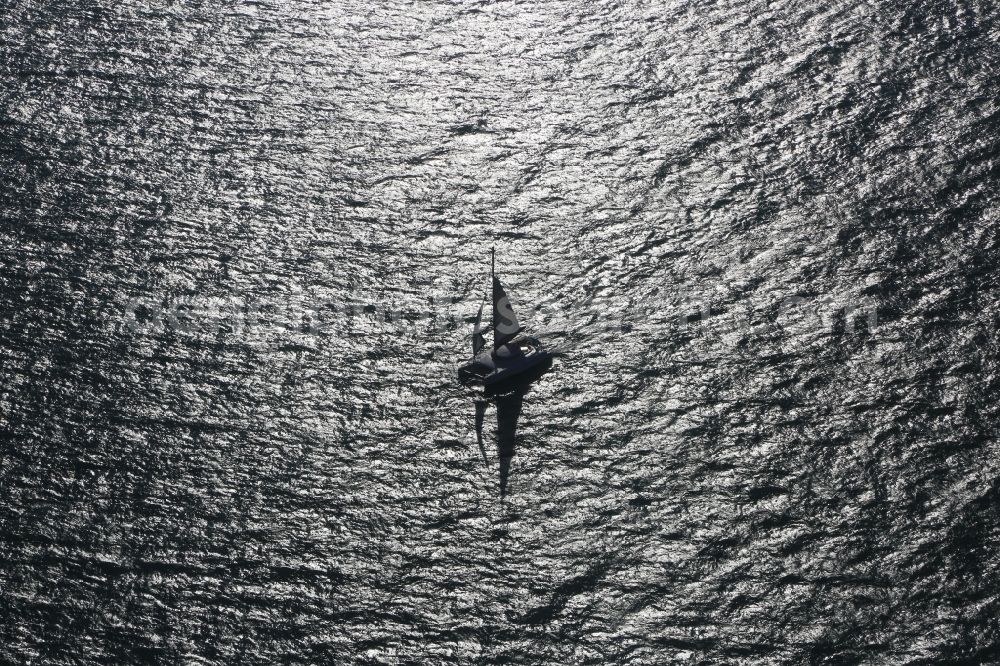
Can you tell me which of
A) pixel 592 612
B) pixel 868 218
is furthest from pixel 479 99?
pixel 592 612

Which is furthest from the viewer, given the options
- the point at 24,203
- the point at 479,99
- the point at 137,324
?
the point at 479,99

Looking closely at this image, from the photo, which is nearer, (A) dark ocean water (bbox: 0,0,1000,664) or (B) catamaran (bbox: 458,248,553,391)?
(A) dark ocean water (bbox: 0,0,1000,664)

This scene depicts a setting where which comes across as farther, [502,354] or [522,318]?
[522,318]

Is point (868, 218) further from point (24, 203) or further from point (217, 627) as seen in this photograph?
point (24, 203)

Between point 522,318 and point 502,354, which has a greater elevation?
point 522,318

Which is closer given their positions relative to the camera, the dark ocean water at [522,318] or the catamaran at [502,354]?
the dark ocean water at [522,318]
